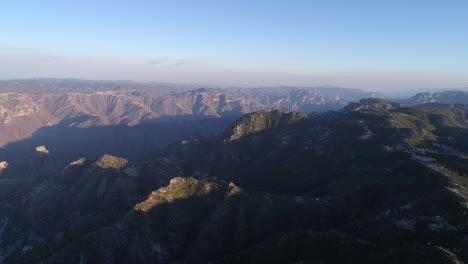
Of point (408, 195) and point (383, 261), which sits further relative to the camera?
point (408, 195)

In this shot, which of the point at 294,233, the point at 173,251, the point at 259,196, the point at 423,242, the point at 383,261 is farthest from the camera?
the point at 259,196

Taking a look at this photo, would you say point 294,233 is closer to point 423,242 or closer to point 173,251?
point 423,242

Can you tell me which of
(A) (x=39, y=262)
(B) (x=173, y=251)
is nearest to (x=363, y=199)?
(B) (x=173, y=251)

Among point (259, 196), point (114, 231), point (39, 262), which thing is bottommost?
point (39, 262)

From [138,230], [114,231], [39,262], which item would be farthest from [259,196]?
[39,262]

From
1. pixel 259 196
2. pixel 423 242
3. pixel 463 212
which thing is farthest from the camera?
pixel 259 196

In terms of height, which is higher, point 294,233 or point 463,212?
point 463,212

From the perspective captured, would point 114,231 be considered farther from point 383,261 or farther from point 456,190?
point 456,190

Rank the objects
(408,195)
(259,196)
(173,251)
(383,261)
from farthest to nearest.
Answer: (259,196) < (173,251) < (408,195) < (383,261)

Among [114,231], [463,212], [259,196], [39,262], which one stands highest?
[463,212]
